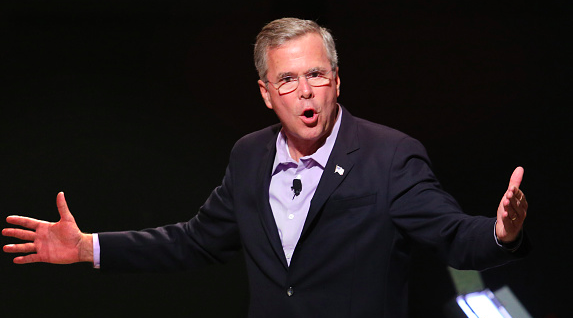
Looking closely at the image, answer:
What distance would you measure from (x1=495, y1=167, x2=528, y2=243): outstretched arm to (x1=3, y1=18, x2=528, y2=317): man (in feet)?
0.61

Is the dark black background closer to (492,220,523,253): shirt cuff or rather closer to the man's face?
the man's face

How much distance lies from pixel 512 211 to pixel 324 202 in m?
0.61

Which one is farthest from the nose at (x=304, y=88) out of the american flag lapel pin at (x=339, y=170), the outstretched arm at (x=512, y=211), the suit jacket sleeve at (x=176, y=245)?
the outstretched arm at (x=512, y=211)

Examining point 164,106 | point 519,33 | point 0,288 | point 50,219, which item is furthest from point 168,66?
point 519,33

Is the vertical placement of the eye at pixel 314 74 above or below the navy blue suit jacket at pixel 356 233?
above

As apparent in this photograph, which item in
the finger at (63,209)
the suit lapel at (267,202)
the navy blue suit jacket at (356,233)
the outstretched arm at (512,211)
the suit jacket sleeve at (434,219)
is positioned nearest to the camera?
the outstretched arm at (512,211)

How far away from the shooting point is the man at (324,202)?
230 cm

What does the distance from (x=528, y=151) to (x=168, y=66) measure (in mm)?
1599

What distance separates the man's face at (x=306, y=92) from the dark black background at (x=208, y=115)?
105 cm

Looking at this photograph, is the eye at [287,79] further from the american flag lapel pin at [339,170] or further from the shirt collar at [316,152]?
the american flag lapel pin at [339,170]

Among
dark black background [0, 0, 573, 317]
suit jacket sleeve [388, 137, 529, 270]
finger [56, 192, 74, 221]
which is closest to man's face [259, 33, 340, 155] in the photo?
suit jacket sleeve [388, 137, 529, 270]

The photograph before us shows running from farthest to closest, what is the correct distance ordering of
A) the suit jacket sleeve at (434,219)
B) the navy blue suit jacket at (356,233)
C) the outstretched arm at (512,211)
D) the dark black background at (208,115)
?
the dark black background at (208,115) → the navy blue suit jacket at (356,233) → the suit jacket sleeve at (434,219) → the outstretched arm at (512,211)

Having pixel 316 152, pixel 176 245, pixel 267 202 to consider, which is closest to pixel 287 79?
pixel 316 152

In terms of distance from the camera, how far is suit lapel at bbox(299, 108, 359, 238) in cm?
233
